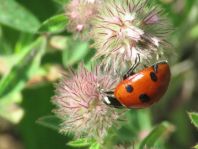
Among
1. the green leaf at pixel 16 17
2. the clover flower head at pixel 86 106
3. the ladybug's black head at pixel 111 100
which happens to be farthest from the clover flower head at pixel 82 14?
the green leaf at pixel 16 17

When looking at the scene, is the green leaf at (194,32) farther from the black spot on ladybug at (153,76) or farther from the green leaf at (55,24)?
the black spot on ladybug at (153,76)

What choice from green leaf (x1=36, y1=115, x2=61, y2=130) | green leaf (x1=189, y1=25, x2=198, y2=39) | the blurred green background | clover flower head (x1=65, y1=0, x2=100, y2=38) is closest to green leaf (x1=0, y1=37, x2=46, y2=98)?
the blurred green background

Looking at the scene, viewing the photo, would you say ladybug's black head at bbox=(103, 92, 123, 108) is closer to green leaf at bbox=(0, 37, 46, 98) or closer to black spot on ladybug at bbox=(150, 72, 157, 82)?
black spot on ladybug at bbox=(150, 72, 157, 82)

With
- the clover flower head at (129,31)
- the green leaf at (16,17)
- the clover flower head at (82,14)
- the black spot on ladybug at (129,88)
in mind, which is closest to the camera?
the clover flower head at (129,31)

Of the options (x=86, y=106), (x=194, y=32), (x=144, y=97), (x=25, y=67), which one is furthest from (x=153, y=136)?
(x=194, y=32)

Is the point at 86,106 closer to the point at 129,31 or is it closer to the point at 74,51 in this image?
the point at 129,31

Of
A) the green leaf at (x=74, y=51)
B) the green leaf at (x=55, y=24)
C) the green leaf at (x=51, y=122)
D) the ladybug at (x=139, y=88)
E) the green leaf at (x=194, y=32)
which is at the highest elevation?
the green leaf at (x=55, y=24)

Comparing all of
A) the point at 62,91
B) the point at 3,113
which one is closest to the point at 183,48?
the point at 3,113
